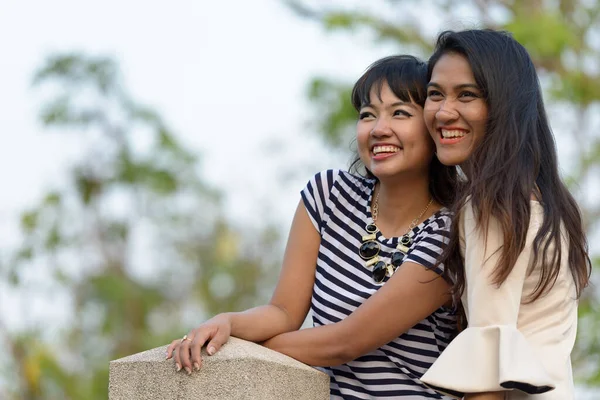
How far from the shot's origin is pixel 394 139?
3316 millimetres

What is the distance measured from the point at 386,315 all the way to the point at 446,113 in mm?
608

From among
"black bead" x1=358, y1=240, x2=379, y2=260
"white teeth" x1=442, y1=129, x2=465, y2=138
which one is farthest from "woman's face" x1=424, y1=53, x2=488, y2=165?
"black bead" x1=358, y1=240, x2=379, y2=260

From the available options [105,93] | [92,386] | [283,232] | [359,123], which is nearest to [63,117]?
[105,93]

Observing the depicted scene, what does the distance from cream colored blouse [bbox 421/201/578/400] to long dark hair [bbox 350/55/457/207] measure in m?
0.51

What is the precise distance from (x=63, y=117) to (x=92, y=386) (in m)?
3.23

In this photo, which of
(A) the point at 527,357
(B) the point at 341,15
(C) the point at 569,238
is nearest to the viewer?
(A) the point at 527,357

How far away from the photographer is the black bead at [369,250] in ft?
10.9

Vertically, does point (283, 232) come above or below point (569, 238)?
above

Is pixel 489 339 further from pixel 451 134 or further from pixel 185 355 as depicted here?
pixel 185 355

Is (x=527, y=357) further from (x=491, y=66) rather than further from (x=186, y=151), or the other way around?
(x=186, y=151)

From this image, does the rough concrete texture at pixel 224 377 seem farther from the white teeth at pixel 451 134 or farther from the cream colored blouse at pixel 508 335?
the white teeth at pixel 451 134

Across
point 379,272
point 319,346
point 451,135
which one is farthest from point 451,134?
point 319,346

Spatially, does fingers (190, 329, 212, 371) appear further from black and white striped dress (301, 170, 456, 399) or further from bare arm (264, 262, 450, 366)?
black and white striped dress (301, 170, 456, 399)

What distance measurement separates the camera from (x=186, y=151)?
568 inches
